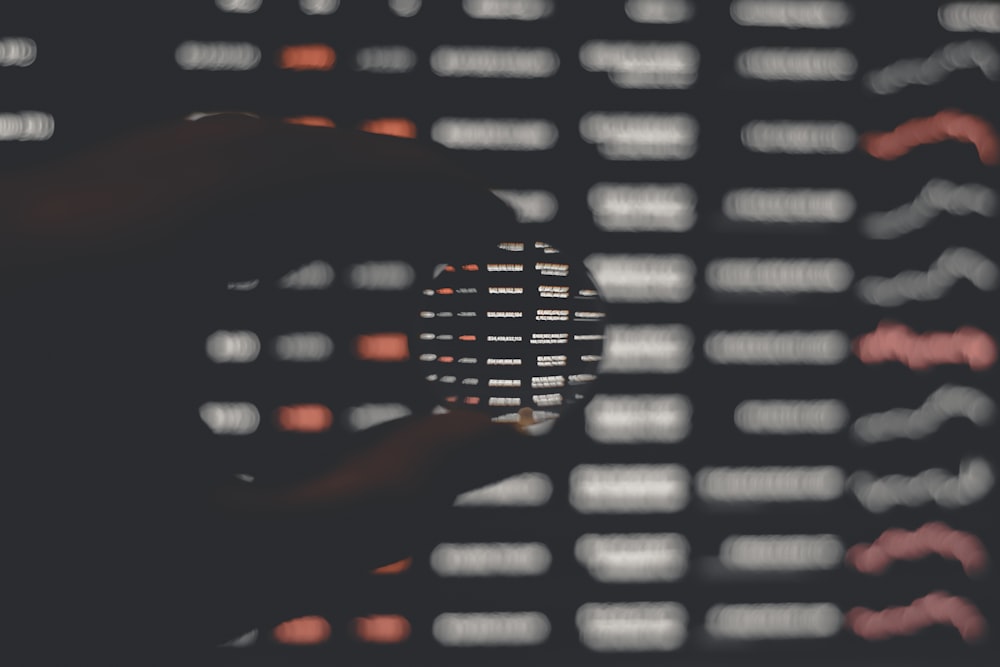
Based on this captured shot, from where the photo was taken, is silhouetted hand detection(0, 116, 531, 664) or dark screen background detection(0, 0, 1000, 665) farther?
dark screen background detection(0, 0, 1000, 665)

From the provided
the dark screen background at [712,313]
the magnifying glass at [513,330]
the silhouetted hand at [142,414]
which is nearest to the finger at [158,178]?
the silhouetted hand at [142,414]

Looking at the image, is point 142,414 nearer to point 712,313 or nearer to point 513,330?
point 513,330

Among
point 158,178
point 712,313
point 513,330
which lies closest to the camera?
point 158,178

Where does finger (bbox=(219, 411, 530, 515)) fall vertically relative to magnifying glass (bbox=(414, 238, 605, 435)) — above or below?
below

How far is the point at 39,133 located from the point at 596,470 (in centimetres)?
130

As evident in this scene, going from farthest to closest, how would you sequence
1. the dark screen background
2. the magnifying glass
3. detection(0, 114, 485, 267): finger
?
the dark screen background, the magnifying glass, detection(0, 114, 485, 267): finger

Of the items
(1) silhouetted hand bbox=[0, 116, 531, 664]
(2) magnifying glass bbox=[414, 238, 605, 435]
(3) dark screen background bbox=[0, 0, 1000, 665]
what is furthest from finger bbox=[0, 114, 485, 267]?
(3) dark screen background bbox=[0, 0, 1000, 665]

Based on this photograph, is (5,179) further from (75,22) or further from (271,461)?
(75,22)

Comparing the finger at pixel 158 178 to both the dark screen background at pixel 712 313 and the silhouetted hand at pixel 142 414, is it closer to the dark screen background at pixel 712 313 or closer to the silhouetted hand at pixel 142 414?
the silhouetted hand at pixel 142 414

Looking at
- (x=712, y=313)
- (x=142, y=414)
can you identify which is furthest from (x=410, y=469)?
(x=712, y=313)

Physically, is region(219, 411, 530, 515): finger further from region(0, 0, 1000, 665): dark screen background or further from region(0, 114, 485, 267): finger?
region(0, 0, 1000, 665): dark screen background

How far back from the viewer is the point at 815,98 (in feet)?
5.42

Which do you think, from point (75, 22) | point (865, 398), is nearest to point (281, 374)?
point (75, 22)

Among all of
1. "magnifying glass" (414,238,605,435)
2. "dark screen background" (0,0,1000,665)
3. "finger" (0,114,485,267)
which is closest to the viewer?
"finger" (0,114,485,267)
